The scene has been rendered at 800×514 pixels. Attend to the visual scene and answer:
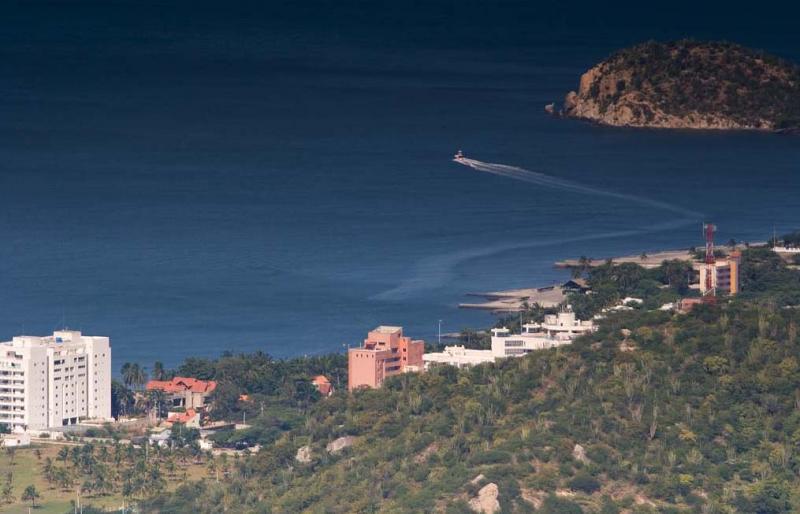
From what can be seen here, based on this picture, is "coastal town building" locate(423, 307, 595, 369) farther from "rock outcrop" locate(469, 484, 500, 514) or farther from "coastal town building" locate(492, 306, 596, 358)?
"rock outcrop" locate(469, 484, 500, 514)

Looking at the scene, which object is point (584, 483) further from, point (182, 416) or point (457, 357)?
point (182, 416)

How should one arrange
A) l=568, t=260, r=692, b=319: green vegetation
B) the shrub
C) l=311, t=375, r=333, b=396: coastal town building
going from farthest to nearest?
l=568, t=260, r=692, b=319: green vegetation, l=311, t=375, r=333, b=396: coastal town building, the shrub

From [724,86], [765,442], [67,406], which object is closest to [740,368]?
[765,442]

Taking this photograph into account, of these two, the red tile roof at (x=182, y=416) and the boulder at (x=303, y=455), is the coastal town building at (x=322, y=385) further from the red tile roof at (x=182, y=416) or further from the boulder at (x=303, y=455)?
the boulder at (x=303, y=455)

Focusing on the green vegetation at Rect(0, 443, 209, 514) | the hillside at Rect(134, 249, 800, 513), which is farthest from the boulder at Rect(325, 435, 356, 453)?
the green vegetation at Rect(0, 443, 209, 514)

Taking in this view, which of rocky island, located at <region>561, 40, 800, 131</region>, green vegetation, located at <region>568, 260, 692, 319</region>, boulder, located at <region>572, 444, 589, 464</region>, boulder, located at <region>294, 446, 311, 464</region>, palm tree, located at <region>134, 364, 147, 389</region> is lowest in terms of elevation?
boulder, located at <region>572, 444, 589, 464</region>

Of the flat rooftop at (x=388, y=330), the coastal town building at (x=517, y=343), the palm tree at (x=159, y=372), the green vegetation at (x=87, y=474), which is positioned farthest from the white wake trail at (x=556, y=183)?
the green vegetation at (x=87, y=474)
